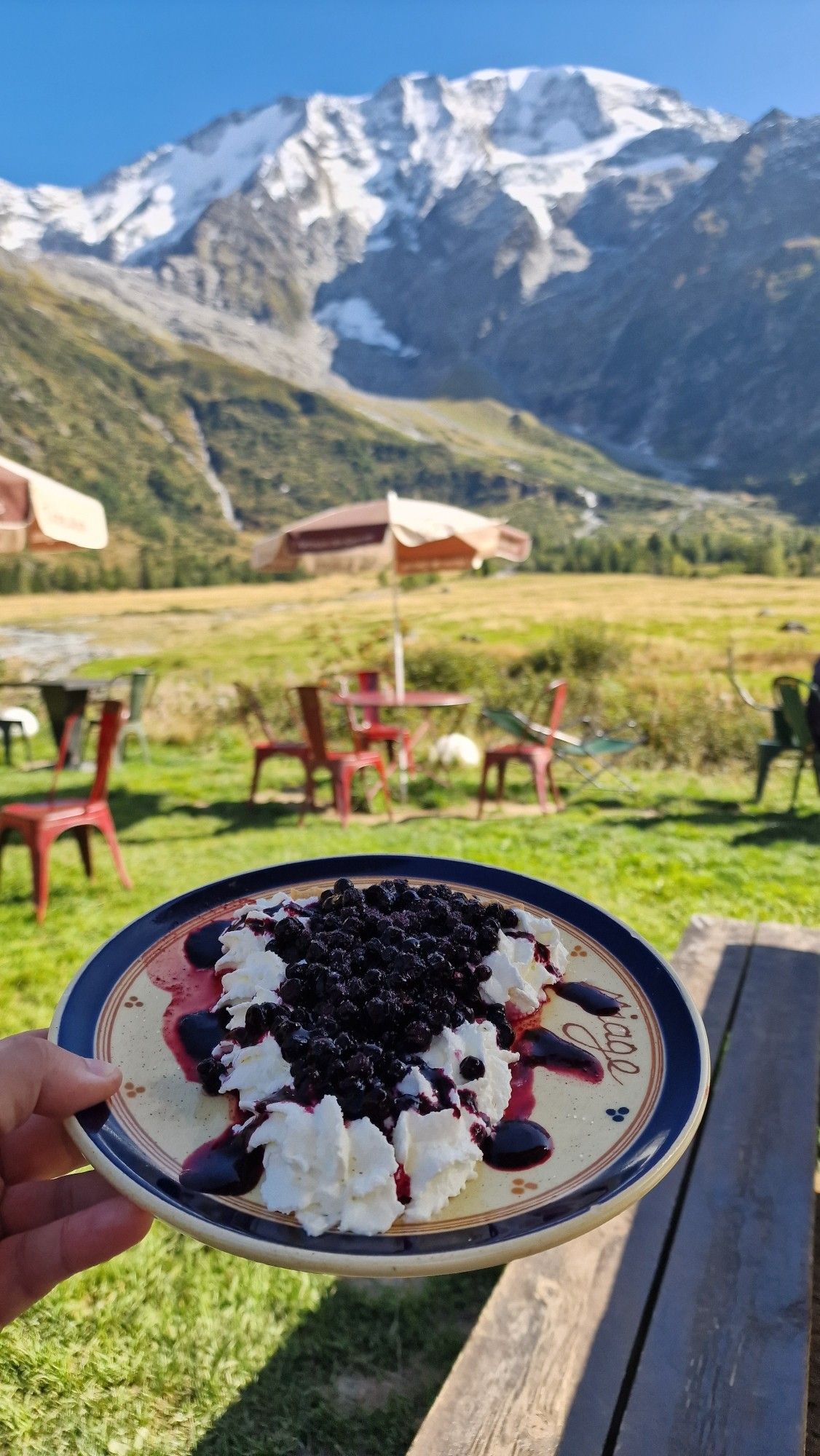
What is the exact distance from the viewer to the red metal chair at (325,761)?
7875mm

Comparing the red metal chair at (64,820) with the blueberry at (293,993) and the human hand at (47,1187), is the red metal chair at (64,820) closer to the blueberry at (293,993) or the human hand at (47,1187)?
the human hand at (47,1187)

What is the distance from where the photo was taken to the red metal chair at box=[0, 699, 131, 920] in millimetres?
5449

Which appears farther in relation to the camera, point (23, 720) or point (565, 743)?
point (23, 720)

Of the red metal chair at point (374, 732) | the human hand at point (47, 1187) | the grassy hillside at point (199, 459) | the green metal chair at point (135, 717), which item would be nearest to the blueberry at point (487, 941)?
the human hand at point (47, 1187)

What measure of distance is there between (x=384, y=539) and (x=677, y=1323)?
784cm

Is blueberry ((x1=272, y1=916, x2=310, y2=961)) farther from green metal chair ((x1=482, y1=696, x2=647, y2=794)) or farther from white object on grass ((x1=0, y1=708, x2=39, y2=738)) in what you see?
white object on grass ((x1=0, y1=708, x2=39, y2=738))

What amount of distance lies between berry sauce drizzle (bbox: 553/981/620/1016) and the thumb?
75cm

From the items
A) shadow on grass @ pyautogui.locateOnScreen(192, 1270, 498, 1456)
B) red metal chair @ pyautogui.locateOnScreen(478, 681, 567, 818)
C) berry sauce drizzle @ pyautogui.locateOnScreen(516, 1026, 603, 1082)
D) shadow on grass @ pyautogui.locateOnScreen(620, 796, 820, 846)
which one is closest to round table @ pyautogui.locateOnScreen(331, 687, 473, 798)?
red metal chair @ pyautogui.locateOnScreen(478, 681, 567, 818)

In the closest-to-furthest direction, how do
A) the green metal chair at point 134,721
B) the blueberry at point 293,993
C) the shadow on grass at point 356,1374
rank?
the blueberry at point 293,993, the shadow on grass at point 356,1374, the green metal chair at point 134,721

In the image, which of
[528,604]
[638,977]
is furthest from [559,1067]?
[528,604]

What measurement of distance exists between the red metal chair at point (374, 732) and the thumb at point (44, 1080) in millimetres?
7168

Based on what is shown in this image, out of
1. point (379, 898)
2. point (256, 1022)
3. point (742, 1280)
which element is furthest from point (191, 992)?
point (742, 1280)

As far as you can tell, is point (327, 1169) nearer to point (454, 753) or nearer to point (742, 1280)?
point (742, 1280)

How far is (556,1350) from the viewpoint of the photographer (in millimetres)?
1588
